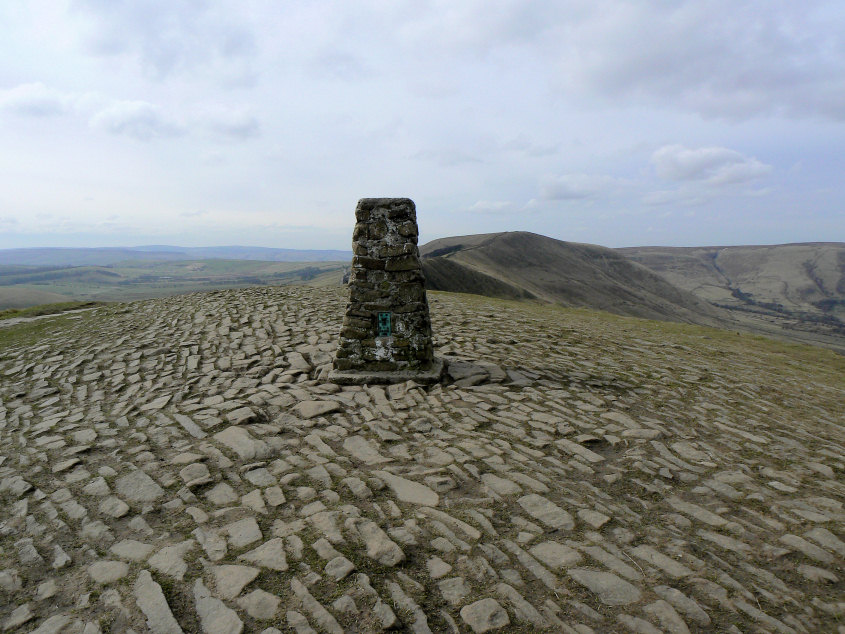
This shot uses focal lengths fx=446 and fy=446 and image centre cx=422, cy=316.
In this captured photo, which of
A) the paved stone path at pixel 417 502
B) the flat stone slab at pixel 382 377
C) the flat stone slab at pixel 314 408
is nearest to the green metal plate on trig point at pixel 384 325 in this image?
the flat stone slab at pixel 382 377

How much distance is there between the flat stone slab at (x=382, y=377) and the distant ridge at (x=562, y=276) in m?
73.5

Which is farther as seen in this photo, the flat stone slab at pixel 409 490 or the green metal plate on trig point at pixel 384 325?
the green metal plate on trig point at pixel 384 325

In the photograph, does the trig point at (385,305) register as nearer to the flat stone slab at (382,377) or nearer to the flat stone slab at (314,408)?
the flat stone slab at (382,377)

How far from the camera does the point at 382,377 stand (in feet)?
29.8

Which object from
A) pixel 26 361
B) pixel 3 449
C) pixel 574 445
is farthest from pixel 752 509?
pixel 26 361

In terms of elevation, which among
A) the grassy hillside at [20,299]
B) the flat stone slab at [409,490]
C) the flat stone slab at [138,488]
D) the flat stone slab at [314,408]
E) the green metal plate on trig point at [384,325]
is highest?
the green metal plate on trig point at [384,325]

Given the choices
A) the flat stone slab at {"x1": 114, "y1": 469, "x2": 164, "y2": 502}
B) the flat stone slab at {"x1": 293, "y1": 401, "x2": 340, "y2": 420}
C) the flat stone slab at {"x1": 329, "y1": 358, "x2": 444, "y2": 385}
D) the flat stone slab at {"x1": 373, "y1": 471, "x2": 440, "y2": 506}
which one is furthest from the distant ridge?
the flat stone slab at {"x1": 114, "y1": 469, "x2": 164, "y2": 502}

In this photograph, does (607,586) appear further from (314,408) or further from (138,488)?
(138,488)

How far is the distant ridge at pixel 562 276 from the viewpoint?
3873 inches

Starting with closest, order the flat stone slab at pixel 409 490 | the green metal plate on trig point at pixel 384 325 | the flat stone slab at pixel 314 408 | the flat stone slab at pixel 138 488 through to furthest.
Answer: the flat stone slab at pixel 409 490, the flat stone slab at pixel 138 488, the flat stone slab at pixel 314 408, the green metal plate on trig point at pixel 384 325

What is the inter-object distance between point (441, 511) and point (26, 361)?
13.2 metres

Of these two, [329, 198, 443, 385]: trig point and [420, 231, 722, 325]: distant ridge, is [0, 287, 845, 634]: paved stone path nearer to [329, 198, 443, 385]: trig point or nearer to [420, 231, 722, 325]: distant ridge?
[329, 198, 443, 385]: trig point

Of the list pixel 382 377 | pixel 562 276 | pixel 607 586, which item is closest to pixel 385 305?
pixel 382 377

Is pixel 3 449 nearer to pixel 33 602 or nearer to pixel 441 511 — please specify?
pixel 33 602
